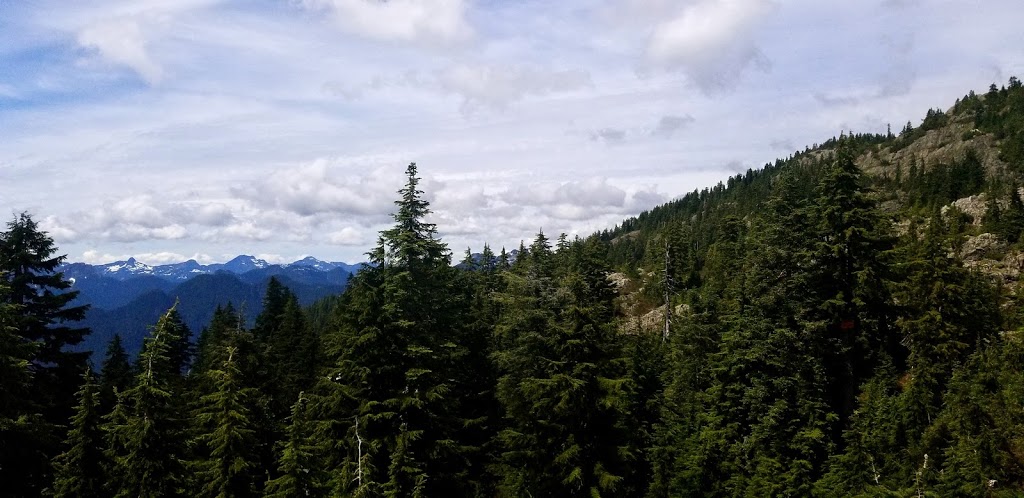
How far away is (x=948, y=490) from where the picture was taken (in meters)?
19.9

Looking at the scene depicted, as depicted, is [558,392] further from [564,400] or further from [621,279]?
[621,279]

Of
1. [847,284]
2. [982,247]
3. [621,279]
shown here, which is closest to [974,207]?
[982,247]

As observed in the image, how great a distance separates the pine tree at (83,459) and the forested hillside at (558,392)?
60 millimetres

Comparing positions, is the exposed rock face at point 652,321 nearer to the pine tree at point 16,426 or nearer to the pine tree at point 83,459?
the pine tree at point 83,459

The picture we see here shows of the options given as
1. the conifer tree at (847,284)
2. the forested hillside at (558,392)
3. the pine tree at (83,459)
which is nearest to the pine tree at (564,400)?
the forested hillside at (558,392)

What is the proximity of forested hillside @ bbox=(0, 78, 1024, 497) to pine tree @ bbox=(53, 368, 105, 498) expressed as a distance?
60 millimetres

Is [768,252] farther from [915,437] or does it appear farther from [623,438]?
[623,438]

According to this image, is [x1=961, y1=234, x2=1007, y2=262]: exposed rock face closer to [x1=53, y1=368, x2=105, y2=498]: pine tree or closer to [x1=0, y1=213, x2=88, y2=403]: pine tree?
[x1=53, y1=368, x2=105, y2=498]: pine tree

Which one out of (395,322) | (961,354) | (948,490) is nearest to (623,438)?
(395,322)

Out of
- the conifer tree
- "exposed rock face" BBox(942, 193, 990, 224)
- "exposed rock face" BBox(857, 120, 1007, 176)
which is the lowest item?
the conifer tree

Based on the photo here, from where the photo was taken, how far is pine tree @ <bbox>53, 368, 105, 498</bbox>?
59.1 feet

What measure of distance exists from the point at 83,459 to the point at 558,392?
15.4 meters

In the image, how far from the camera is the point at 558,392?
1941 centimetres

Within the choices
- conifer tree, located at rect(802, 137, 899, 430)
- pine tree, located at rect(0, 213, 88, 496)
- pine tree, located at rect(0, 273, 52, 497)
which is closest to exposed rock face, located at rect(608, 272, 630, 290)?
conifer tree, located at rect(802, 137, 899, 430)
